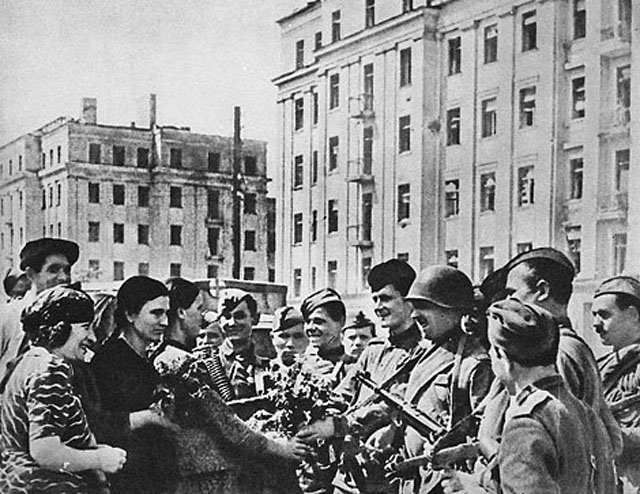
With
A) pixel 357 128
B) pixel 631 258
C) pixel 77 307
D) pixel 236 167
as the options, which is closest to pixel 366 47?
pixel 357 128

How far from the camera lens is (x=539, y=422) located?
2.25m

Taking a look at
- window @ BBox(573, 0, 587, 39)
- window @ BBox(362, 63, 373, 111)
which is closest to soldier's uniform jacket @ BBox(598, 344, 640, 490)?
window @ BBox(573, 0, 587, 39)

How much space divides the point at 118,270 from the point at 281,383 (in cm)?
60

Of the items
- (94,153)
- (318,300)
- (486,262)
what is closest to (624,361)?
(486,262)

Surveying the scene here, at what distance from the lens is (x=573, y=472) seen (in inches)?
90.4

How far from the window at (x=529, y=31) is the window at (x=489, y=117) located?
0.20 metres

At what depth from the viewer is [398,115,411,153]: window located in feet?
11.9

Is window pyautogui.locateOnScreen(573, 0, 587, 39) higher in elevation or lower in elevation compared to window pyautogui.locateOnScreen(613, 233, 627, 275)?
higher

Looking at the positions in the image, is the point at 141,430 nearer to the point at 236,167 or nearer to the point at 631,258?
the point at 236,167

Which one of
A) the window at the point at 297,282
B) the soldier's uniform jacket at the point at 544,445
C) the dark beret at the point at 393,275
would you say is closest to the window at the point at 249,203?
the window at the point at 297,282

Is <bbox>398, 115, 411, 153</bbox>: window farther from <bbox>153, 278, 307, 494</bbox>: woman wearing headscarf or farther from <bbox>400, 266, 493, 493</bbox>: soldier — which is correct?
<bbox>153, 278, 307, 494</bbox>: woman wearing headscarf

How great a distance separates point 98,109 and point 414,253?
1096 millimetres

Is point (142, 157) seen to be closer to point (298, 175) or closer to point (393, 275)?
point (298, 175)

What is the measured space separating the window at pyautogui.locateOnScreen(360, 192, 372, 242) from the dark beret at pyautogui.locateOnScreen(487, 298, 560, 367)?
1199 mm
